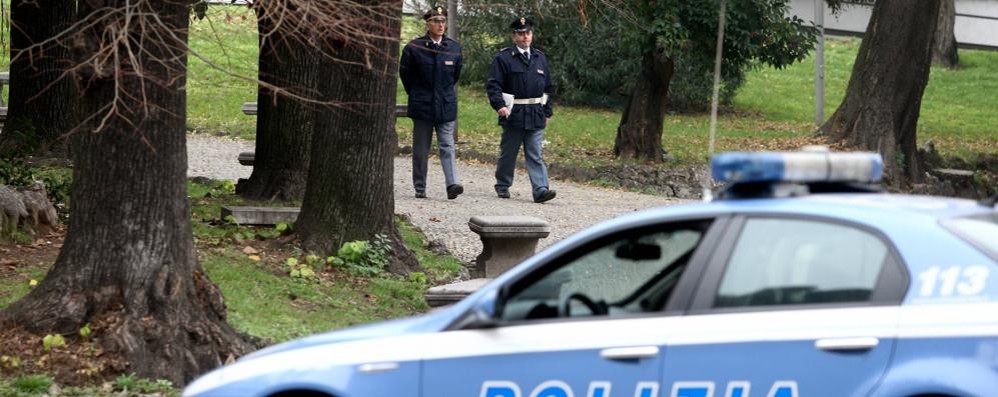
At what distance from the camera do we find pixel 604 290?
5.99 meters

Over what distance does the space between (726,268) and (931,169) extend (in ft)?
60.4

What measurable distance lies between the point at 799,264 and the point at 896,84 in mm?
17312

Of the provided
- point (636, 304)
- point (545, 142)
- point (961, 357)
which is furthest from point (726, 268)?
point (545, 142)

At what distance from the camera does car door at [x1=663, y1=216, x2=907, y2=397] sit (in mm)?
5207

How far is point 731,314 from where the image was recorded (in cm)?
540

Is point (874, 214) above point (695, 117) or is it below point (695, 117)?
above

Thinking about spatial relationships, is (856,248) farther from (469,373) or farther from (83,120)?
(83,120)

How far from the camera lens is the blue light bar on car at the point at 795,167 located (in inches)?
217

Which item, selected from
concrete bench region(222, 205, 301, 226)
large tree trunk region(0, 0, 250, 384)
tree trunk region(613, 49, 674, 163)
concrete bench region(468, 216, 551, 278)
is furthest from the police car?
tree trunk region(613, 49, 674, 163)

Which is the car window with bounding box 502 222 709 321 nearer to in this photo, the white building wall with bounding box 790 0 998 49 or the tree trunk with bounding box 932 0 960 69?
the tree trunk with bounding box 932 0 960 69

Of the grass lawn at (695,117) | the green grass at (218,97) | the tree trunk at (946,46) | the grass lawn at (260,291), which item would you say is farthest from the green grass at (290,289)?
the tree trunk at (946,46)

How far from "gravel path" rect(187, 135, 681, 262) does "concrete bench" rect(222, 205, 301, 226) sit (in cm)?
150

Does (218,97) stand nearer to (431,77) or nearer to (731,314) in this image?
(431,77)

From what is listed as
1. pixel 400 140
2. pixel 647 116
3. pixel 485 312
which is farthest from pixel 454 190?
pixel 485 312
